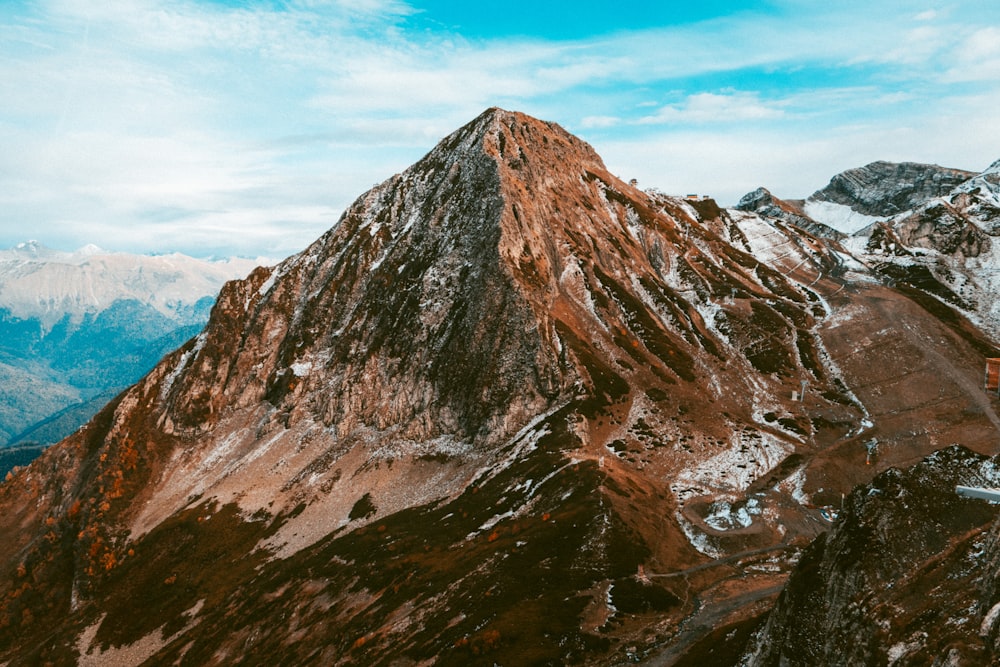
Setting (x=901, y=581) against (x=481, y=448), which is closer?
(x=901, y=581)

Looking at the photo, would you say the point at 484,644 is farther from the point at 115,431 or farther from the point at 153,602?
the point at 115,431

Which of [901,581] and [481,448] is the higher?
[901,581]

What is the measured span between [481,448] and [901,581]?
10162cm

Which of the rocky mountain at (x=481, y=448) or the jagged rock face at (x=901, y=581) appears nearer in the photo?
the jagged rock face at (x=901, y=581)

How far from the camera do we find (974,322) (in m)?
159

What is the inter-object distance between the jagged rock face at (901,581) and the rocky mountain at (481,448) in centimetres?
1088

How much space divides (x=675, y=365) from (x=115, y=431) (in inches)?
6503

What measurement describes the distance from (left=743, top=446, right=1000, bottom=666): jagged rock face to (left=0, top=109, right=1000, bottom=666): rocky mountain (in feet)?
35.7

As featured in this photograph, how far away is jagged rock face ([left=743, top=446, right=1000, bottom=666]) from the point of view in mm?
23344

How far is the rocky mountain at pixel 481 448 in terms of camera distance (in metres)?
71.3

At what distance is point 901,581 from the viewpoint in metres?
28.3

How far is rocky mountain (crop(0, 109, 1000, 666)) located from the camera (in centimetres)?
7131

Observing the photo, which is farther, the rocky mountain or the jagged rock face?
the rocky mountain

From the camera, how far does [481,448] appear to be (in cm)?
12556
